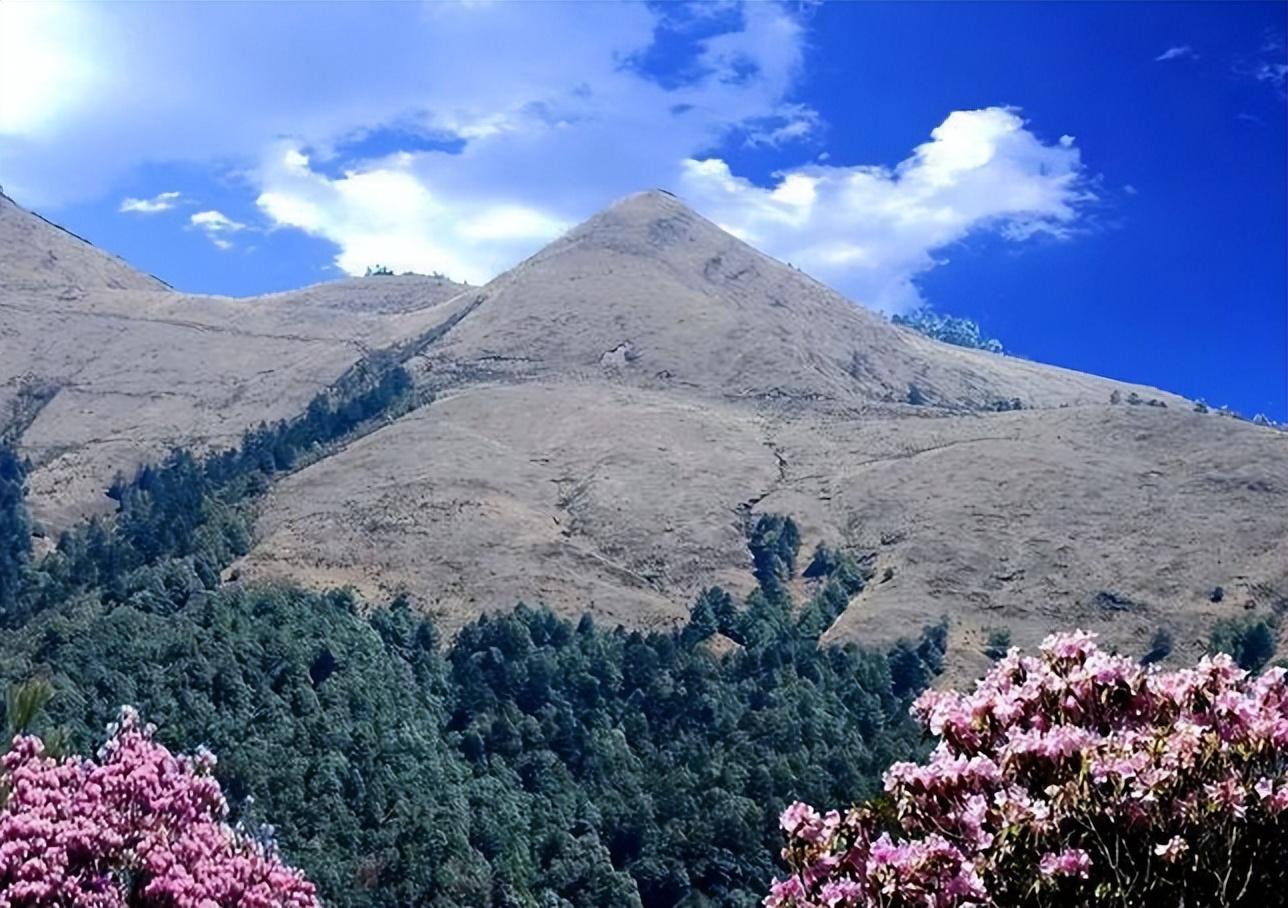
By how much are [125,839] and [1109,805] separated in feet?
19.9

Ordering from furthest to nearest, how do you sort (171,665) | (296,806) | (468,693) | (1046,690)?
(468,693) < (171,665) < (296,806) < (1046,690)

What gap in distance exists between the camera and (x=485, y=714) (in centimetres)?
8050

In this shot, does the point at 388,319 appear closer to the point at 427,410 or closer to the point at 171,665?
the point at 427,410

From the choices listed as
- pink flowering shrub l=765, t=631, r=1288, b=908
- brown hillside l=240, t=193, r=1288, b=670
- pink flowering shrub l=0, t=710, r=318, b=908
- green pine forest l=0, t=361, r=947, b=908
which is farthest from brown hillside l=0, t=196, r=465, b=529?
pink flowering shrub l=765, t=631, r=1288, b=908

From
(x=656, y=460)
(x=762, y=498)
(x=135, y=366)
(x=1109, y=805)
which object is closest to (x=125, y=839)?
(x=1109, y=805)

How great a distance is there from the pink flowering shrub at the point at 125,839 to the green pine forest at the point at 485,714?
46964 millimetres

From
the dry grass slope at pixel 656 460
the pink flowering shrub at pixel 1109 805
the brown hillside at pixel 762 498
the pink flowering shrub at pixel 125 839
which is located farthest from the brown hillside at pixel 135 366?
the pink flowering shrub at pixel 1109 805

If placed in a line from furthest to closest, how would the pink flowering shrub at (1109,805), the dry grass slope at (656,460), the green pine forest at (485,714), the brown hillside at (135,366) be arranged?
the brown hillside at (135,366) → the dry grass slope at (656,460) → the green pine forest at (485,714) → the pink flowering shrub at (1109,805)

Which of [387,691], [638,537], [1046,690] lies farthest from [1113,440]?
[1046,690]

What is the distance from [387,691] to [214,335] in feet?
349

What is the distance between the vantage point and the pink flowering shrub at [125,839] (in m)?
8.81

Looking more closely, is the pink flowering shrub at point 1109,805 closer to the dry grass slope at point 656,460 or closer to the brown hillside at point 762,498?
the brown hillside at point 762,498

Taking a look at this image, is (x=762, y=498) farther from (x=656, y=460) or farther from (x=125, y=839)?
(x=125, y=839)

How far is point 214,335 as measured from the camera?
174000mm
